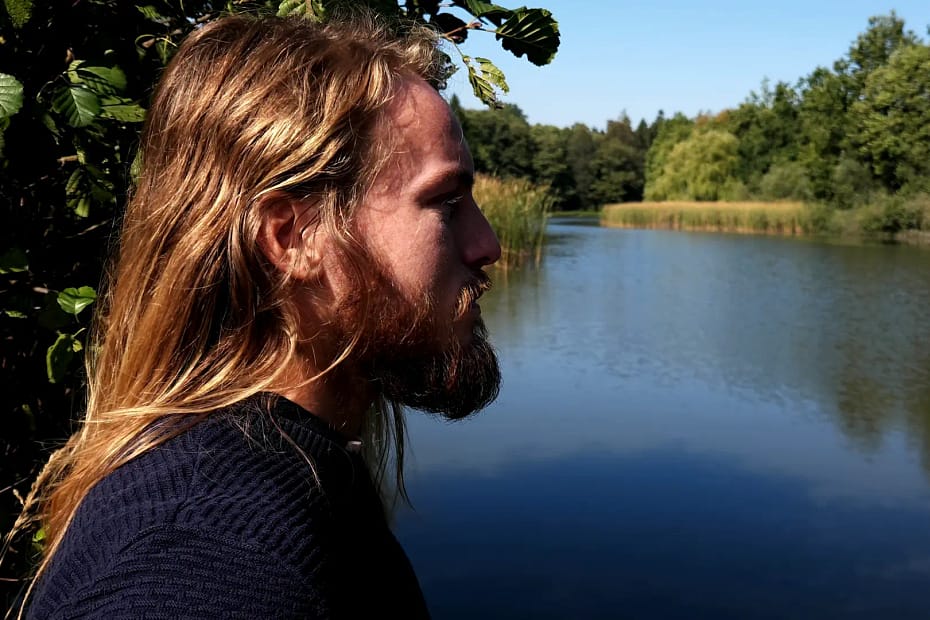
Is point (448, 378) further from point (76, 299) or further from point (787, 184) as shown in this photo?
point (787, 184)

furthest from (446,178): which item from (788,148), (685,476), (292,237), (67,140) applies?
(788,148)

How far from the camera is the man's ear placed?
86 cm

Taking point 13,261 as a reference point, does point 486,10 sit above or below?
above

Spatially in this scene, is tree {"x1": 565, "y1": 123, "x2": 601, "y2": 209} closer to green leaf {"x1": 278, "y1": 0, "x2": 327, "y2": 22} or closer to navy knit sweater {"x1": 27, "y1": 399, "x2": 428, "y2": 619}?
green leaf {"x1": 278, "y1": 0, "x2": 327, "y2": 22}

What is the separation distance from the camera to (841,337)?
7477mm

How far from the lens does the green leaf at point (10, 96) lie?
113cm

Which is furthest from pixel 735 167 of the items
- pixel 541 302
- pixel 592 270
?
pixel 541 302

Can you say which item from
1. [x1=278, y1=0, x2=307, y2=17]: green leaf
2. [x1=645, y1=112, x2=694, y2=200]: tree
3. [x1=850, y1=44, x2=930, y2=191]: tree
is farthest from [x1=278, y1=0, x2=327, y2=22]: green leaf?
[x1=645, y1=112, x2=694, y2=200]: tree

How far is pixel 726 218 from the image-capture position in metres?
26.7

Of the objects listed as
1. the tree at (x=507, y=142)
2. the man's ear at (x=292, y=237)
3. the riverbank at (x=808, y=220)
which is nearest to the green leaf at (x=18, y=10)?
the man's ear at (x=292, y=237)

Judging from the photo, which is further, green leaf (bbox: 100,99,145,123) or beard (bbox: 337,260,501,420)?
green leaf (bbox: 100,99,145,123)

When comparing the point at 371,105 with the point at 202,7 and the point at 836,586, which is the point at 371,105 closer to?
the point at 202,7

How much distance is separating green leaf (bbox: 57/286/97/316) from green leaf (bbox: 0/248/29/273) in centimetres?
7

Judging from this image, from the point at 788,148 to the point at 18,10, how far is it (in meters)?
41.1
